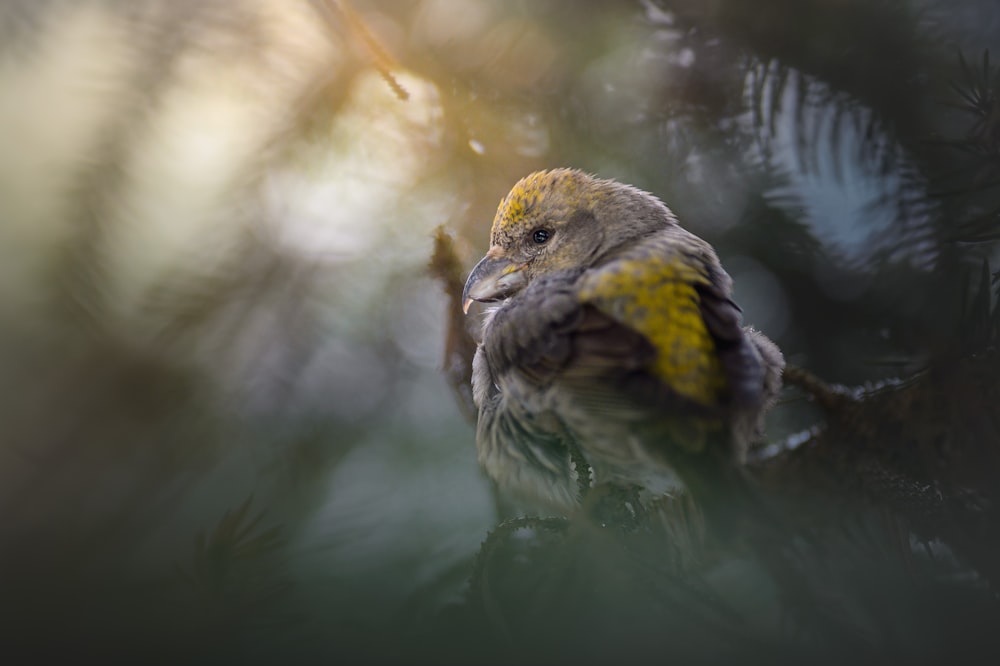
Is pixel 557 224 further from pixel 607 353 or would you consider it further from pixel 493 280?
pixel 607 353

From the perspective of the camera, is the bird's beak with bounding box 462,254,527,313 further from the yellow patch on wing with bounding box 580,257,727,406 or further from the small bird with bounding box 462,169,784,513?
the yellow patch on wing with bounding box 580,257,727,406

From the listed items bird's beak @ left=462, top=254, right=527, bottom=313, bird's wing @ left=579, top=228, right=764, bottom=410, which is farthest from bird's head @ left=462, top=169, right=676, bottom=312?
bird's wing @ left=579, top=228, right=764, bottom=410

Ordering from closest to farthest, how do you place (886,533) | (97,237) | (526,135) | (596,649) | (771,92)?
1. (596,649)
2. (886,533)
3. (97,237)
4. (771,92)
5. (526,135)

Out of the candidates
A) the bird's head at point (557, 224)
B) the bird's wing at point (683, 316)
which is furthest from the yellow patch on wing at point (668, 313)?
the bird's head at point (557, 224)

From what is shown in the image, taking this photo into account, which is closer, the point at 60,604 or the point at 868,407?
the point at 60,604

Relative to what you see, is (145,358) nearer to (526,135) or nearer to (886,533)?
(526,135)

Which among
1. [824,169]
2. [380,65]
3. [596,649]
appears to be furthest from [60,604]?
[824,169]
